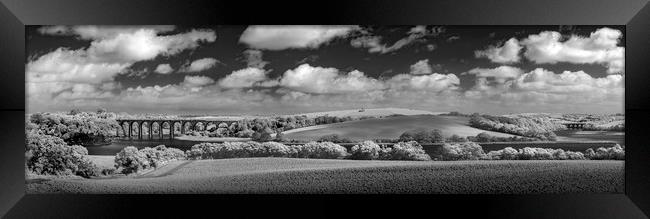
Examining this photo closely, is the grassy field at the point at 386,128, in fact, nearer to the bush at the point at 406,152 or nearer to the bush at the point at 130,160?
the bush at the point at 406,152

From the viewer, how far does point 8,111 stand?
18.6 ft

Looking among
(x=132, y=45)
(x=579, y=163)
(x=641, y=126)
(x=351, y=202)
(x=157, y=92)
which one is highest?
(x=132, y=45)

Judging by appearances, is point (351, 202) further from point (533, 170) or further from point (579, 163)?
point (579, 163)

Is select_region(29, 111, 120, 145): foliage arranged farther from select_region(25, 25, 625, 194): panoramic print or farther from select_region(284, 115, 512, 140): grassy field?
select_region(284, 115, 512, 140): grassy field

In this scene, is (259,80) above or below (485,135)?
above

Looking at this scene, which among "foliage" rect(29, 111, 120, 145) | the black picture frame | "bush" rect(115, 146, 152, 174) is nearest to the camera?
the black picture frame

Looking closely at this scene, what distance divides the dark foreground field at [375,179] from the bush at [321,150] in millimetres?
106

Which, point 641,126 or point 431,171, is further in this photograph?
point 431,171

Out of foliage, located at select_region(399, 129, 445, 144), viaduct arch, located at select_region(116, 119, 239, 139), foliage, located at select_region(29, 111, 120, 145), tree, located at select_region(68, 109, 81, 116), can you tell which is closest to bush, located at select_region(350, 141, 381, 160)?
foliage, located at select_region(399, 129, 445, 144)

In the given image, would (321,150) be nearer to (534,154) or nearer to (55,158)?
(534,154)

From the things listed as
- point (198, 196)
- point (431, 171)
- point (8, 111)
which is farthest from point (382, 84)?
point (8, 111)

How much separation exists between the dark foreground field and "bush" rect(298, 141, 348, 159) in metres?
0.11

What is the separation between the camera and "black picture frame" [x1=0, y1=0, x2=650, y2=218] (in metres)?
5.57
